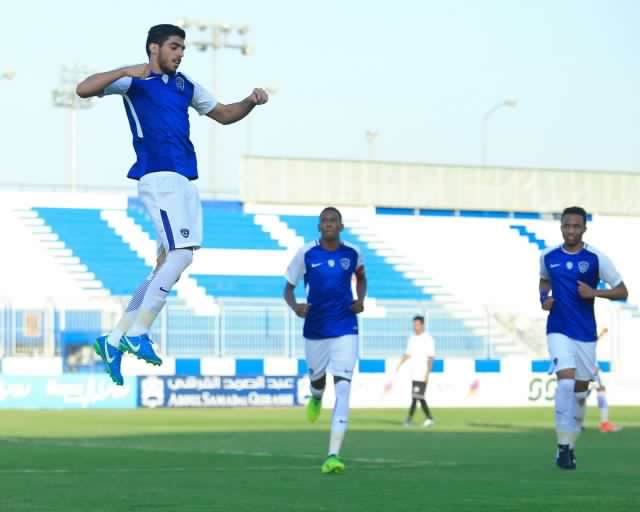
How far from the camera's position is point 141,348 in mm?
10398

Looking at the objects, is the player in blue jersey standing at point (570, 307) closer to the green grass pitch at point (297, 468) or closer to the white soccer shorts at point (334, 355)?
the green grass pitch at point (297, 468)

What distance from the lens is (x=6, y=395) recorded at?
122ft

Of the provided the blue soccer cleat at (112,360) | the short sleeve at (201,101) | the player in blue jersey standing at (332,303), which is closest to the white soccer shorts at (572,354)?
the player in blue jersey standing at (332,303)

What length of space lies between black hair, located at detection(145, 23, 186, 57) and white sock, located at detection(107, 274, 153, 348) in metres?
1.56

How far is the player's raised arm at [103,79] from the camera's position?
10.2 m

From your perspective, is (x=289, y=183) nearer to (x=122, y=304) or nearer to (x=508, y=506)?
(x=122, y=304)

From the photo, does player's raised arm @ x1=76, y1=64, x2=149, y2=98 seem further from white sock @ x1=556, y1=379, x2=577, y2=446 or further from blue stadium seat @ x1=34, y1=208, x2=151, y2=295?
blue stadium seat @ x1=34, y1=208, x2=151, y2=295

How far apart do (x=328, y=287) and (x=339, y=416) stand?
4.19ft

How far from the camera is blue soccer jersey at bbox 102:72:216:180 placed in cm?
1077

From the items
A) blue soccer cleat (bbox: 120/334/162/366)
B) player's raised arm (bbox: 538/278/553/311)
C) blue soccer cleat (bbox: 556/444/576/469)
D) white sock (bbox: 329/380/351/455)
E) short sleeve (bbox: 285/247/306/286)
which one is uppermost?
short sleeve (bbox: 285/247/306/286)

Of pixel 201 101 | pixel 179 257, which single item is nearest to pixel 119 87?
pixel 201 101

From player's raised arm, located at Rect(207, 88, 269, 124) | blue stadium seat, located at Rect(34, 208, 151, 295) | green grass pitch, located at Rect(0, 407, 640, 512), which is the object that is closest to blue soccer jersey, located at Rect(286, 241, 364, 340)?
green grass pitch, located at Rect(0, 407, 640, 512)

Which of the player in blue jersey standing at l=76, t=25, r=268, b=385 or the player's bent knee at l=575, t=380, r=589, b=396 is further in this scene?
the player's bent knee at l=575, t=380, r=589, b=396

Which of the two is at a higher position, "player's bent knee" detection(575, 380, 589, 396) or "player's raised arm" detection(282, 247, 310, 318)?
"player's raised arm" detection(282, 247, 310, 318)
